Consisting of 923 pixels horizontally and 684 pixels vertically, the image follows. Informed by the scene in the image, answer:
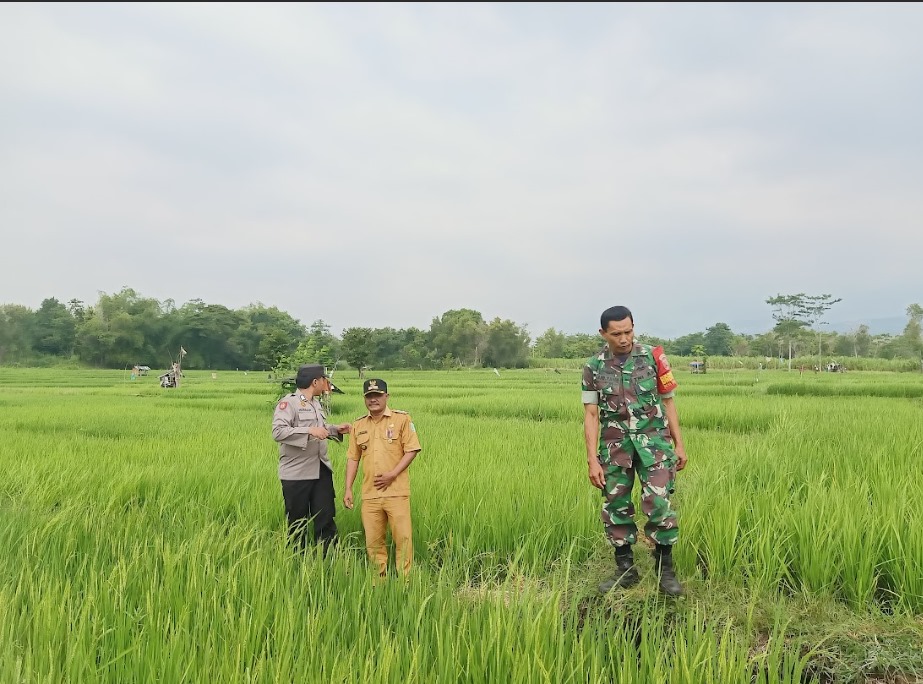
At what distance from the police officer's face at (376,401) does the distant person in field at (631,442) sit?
1.35m

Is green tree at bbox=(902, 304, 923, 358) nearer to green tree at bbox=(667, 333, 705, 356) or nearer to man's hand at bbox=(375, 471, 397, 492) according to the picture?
green tree at bbox=(667, 333, 705, 356)

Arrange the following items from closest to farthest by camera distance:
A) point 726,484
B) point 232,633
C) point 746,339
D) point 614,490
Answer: point 232,633 → point 614,490 → point 726,484 → point 746,339

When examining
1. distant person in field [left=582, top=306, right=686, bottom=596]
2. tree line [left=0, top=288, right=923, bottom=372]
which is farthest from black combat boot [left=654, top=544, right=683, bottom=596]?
tree line [left=0, top=288, right=923, bottom=372]

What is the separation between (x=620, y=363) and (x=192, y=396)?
19.3 m

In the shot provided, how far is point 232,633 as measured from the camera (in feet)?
7.06

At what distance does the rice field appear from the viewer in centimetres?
202

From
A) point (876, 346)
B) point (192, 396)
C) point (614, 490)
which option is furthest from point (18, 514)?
point (876, 346)

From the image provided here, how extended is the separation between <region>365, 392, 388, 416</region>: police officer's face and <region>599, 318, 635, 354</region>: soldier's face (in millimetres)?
1487

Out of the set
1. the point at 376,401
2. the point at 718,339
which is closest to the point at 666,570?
the point at 376,401

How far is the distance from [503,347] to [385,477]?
59021 mm

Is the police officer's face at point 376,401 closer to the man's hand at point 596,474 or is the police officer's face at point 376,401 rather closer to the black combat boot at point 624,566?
the man's hand at point 596,474

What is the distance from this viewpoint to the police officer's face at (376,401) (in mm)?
3650

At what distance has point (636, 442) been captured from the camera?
314 cm

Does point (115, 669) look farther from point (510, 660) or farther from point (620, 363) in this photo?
point (620, 363)
